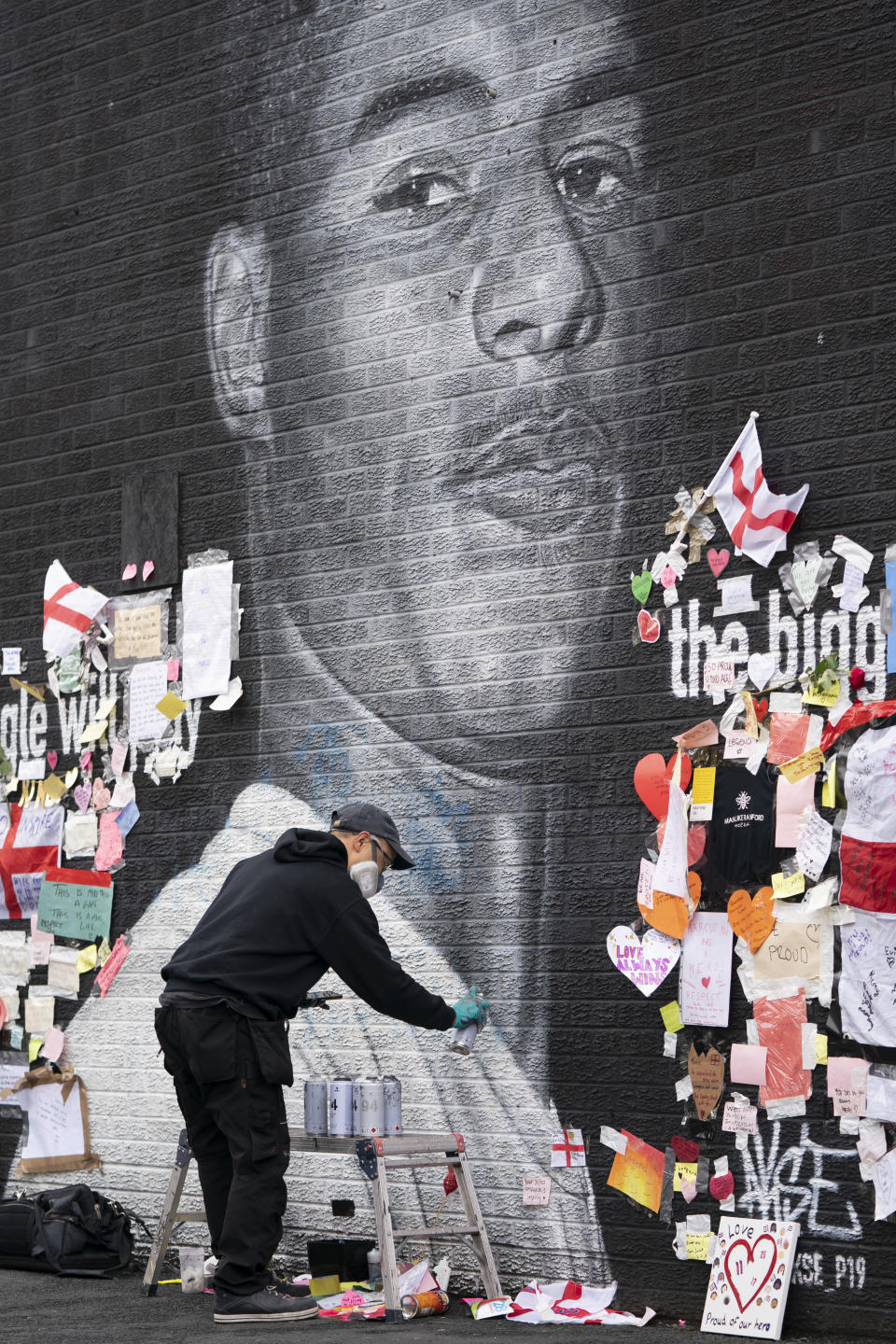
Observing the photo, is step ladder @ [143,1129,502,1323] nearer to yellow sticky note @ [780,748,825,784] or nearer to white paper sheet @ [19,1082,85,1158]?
white paper sheet @ [19,1082,85,1158]

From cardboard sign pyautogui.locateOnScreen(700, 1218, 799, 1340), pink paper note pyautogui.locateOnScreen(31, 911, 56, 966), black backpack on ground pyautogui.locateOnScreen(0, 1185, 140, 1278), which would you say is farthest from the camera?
pink paper note pyautogui.locateOnScreen(31, 911, 56, 966)

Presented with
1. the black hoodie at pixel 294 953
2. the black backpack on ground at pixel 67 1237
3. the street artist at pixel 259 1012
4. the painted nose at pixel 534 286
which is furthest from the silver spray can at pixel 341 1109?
the painted nose at pixel 534 286

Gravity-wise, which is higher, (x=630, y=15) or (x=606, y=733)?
(x=630, y=15)

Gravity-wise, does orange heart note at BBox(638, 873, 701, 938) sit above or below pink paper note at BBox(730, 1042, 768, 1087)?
above

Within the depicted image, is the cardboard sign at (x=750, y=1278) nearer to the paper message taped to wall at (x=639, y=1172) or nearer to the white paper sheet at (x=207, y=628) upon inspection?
the paper message taped to wall at (x=639, y=1172)

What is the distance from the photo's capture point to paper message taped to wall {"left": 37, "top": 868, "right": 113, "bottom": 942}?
7.14 meters

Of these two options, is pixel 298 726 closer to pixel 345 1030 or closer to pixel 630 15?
pixel 345 1030

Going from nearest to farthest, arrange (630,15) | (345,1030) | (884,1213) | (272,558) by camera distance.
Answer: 1. (884,1213)
2. (630,15)
3. (345,1030)
4. (272,558)

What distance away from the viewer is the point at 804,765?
5133 millimetres

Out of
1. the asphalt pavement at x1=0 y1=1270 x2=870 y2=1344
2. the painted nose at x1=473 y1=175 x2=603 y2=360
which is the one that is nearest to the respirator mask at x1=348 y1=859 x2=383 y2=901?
the asphalt pavement at x1=0 y1=1270 x2=870 y2=1344

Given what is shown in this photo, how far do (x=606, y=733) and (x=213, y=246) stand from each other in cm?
305

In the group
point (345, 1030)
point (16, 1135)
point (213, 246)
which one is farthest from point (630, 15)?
point (16, 1135)

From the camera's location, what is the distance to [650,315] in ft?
18.6

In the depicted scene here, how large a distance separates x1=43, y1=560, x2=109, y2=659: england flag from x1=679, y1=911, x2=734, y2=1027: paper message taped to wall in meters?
3.38
